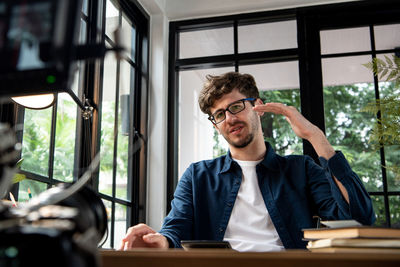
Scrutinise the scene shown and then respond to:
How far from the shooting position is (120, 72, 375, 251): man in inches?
62.3

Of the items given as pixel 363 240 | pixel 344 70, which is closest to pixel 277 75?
pixel 344 70

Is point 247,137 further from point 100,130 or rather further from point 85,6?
point 85,6

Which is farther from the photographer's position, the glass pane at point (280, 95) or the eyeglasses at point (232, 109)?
the glass pane at point (280, 95)

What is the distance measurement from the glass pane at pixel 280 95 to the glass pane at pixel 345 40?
26cm

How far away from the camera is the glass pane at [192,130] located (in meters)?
3.67

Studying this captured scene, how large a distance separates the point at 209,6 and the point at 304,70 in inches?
34.4

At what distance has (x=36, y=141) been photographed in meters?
2.05

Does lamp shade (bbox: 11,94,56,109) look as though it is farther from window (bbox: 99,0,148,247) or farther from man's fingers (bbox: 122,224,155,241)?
window (bbox: 99,0,148,247)

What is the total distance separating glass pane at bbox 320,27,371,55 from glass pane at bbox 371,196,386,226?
41.1 inches

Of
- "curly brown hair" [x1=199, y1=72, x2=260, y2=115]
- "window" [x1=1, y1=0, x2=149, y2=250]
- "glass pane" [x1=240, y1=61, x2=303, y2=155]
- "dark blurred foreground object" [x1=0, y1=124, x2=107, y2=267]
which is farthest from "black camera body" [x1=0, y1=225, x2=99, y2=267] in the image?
"glass pane" [x1=240, y1=61, x2=303, y2=155]


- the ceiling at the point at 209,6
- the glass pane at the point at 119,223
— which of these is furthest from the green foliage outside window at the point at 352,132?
the glass pane at the point at 119,223

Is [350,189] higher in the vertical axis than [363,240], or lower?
higher

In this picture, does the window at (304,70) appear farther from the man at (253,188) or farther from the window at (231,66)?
the man at (253,188)

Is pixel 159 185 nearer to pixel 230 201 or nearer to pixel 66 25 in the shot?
pixel 230 201
